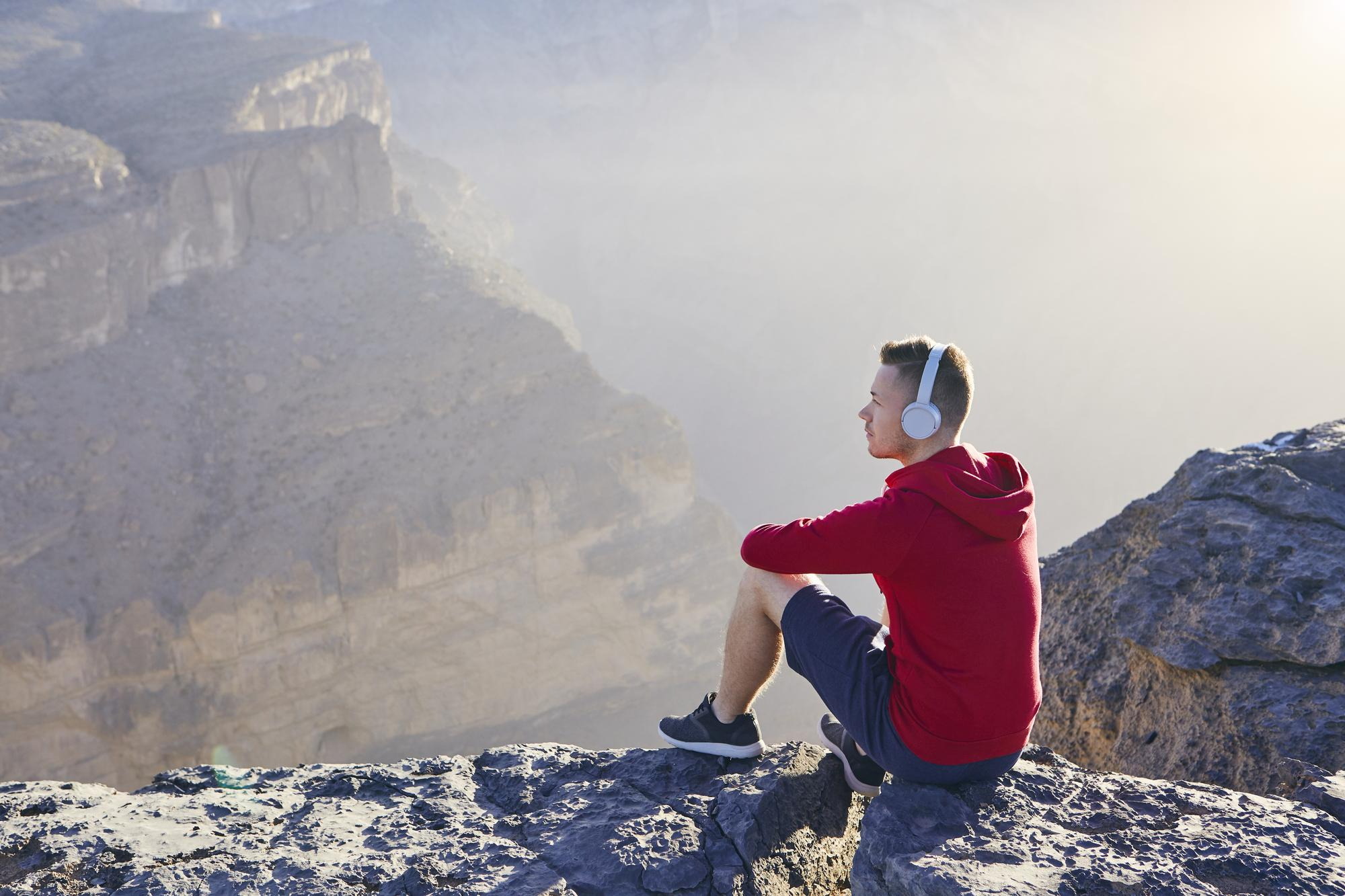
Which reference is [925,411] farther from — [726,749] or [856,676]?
[726,749]

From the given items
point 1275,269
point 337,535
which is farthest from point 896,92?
point 337,535

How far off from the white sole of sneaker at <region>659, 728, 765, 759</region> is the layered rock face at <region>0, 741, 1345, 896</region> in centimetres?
3

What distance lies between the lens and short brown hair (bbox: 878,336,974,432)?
2643mm

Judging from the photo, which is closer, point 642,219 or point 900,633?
point 900,633

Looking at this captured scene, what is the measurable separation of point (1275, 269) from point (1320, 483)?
6588cm

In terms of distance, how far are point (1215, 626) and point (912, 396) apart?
1.94 m

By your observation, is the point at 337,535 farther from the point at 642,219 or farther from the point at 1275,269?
the point at 1275,269

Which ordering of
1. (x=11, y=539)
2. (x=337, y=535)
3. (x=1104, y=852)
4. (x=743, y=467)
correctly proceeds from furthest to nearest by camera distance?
(x=743, y=467) → (x=337, y=535) → (x=11, y=539) → (x=1104, y=852)

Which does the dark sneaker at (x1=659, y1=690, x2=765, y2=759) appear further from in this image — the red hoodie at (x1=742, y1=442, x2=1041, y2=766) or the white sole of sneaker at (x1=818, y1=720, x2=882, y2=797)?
the red hoodie at (x1=742, y1=442, x2=1041, y2=766)

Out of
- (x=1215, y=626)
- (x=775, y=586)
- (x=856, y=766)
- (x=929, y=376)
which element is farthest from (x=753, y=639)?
(x=1215, y=626)

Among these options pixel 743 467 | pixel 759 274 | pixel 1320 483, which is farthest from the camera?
pixel 759 274

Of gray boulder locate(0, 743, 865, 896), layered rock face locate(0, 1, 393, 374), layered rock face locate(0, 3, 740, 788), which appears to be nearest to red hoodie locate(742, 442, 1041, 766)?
gray boulder locate(0, 743, 865, 896)

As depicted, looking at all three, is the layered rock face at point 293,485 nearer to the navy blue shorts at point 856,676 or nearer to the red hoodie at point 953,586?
the navy blue shorts at point 856,676

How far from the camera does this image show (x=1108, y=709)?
4.12m
